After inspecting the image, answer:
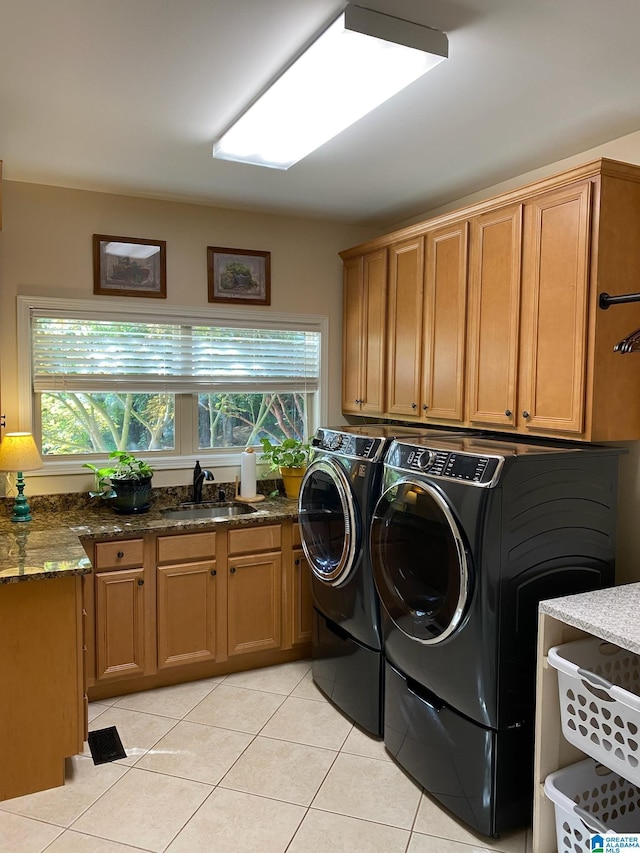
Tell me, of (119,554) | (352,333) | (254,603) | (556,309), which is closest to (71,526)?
(119,554)

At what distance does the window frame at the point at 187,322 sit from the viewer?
3.26m

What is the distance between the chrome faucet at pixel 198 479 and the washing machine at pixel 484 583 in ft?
4.87

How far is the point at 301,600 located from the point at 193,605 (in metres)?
0.60

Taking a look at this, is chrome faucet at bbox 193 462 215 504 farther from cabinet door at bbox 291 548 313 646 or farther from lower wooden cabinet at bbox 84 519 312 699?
cabinet door at bbox 291 548 313 646

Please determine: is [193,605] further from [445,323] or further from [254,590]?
[445,323]

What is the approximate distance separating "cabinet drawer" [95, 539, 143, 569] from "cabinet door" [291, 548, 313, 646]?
837mm

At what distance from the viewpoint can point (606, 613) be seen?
1.89 metres

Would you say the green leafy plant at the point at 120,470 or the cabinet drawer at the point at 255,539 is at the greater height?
the green leafy plant at the point at 120,470

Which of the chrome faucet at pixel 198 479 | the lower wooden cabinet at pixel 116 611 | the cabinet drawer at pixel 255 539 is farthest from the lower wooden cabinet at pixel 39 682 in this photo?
the chrome faucet at pixel 198 479

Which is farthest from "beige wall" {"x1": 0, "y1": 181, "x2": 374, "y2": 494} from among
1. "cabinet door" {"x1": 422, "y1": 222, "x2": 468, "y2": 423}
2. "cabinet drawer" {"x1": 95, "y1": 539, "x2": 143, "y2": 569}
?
"cabinet door" {"x1": 422, "y1": 222, "x2": 468, "y2": 423}

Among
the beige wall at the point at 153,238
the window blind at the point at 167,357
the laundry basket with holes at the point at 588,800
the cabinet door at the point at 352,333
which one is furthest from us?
the cabinet door at the point at 352,333

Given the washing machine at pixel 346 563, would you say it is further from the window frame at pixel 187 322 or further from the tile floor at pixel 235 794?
the window frame at pixel 187 322

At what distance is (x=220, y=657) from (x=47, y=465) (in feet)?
4.45

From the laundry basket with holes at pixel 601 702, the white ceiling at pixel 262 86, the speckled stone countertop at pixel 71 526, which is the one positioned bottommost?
the laundry basket with holes at pixel 601 702
